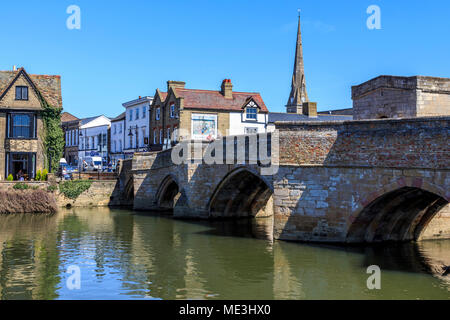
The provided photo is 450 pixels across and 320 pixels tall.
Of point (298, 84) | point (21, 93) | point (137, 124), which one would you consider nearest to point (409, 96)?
point (21, 93)

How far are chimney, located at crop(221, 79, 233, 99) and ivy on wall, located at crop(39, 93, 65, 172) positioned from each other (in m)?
16.2

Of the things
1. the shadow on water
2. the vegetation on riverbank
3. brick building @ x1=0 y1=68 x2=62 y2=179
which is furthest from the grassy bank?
the shadow on water

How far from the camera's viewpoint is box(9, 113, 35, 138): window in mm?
39812

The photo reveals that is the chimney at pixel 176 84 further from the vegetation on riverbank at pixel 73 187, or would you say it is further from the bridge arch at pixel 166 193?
the bridge arch at pixel 166 193

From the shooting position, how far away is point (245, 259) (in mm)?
19203

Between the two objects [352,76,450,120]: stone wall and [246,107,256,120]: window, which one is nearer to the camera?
[352,76,450,120]: stone wall

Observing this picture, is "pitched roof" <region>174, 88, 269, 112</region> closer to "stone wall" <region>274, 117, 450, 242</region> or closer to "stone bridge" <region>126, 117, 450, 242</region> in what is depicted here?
"stone bridge" <region>126, 117, 450, 242</region>

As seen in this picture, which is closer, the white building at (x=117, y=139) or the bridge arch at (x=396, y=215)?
the bridge arch at (x=396, y=215)

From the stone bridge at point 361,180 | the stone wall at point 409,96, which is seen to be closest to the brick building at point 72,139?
the stone bridge at point 361,180

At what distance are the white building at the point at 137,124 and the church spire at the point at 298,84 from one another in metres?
32.8

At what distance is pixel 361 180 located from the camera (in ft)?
62.8

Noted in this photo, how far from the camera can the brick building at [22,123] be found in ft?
129
